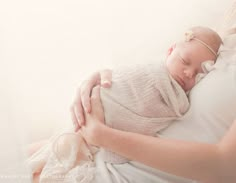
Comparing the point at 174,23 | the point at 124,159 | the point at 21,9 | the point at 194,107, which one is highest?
the point at 21,9

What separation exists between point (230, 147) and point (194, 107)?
0.64 ft

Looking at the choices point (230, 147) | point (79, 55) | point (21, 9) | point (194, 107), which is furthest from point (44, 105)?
point (230, 147)

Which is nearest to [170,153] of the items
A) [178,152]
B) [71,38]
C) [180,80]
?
[178,152]

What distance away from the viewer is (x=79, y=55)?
1272mm

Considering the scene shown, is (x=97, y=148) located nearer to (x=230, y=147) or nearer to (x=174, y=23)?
(x=230, y=147)

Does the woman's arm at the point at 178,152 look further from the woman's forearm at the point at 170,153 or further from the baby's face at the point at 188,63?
the baby's face at the point at 188,63

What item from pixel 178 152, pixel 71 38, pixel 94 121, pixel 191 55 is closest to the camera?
pixel 178 152

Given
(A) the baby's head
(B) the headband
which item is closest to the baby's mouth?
(A) the baby's head

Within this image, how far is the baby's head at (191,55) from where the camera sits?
1113 millimetres

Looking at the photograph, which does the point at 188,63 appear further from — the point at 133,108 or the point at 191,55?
the point at 133,108

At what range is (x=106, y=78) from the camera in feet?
3.59

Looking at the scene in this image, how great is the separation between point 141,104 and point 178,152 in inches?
7.5

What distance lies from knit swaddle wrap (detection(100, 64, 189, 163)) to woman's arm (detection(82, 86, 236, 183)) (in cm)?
6

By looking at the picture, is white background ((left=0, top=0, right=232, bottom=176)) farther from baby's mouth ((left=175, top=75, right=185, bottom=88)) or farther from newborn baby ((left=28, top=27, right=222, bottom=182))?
baby's mouth ((left=175, top=75, right=185, bottom=88))
